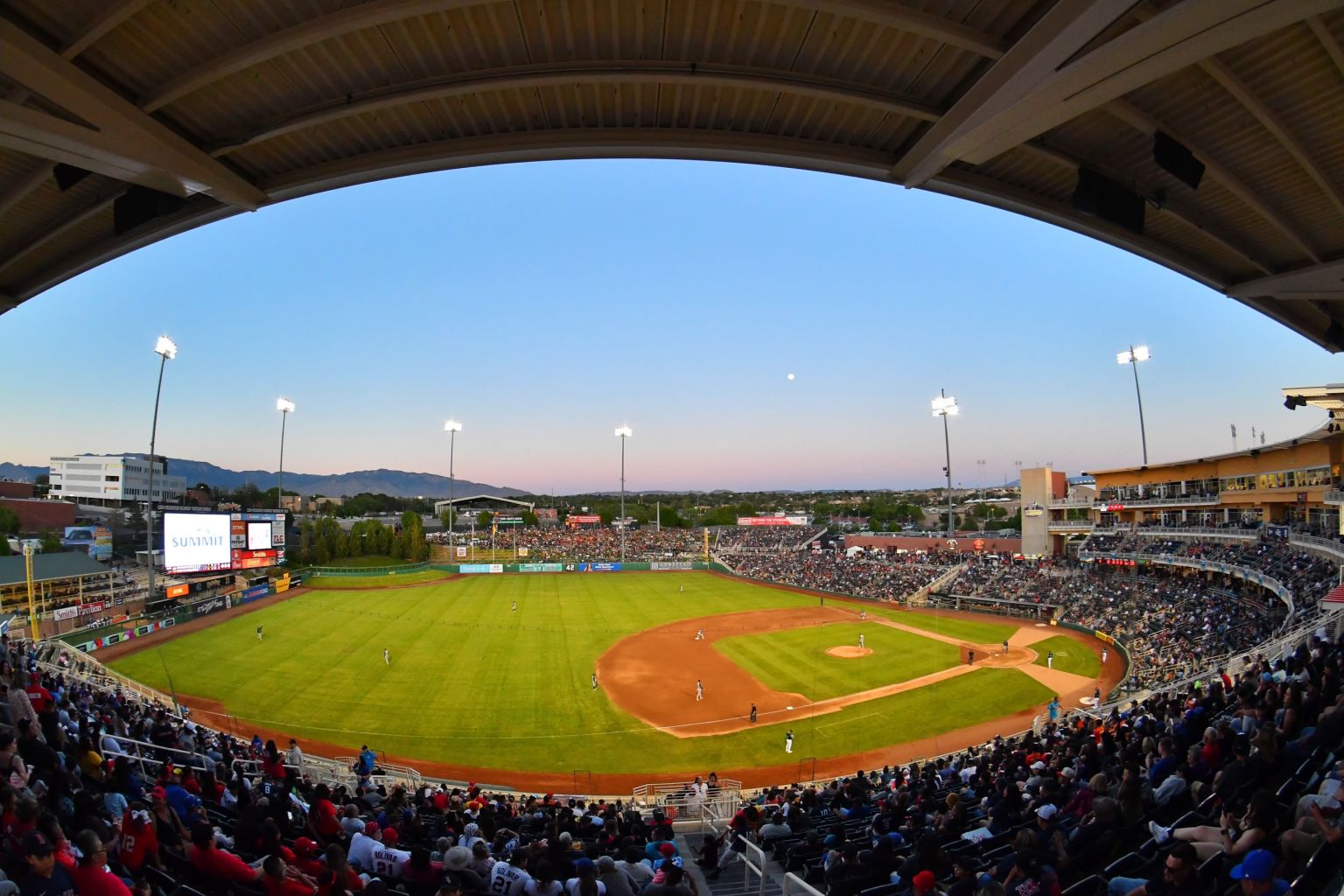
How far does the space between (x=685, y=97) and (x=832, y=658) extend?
102ft

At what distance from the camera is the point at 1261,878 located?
4.04 metres

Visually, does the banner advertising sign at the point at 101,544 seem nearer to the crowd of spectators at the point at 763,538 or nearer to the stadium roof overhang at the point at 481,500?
the stadium roof overhang at the point at 481,500

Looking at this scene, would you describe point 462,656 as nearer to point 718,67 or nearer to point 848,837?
point 848,837

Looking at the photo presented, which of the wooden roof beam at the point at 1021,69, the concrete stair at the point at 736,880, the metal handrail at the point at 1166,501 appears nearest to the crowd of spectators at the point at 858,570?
the metal handrail at the point at 1166,501

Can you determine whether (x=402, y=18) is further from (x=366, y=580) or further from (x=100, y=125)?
(x=366, y=580)

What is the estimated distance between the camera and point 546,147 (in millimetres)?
6945

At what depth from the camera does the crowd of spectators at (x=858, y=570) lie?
50.9m

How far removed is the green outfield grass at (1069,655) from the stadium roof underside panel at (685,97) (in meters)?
26.5

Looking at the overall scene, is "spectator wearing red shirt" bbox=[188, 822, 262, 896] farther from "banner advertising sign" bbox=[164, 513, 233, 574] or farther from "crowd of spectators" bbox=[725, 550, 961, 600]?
"crowd of spectators" bbox=[725, 550, 961, 600]

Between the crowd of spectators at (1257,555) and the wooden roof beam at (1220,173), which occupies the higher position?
the wooden roof beam at (1220,173)

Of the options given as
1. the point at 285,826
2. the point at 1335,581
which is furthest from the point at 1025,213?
the point at 1335,581

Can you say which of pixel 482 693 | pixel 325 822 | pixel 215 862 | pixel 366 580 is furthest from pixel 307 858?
pixel 366 580

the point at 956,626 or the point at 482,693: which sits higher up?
the point at 482,693

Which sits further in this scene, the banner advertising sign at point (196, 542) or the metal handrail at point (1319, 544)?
the banner advertising sign at point (196, 542)
